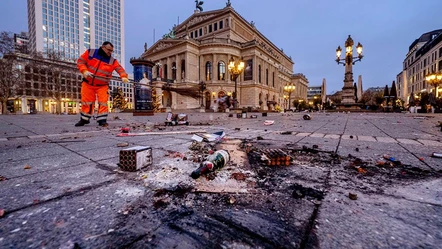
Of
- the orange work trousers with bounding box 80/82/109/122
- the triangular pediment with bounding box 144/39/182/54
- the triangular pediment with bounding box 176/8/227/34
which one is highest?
the triangular pediment with bounding box 176/8/227/34

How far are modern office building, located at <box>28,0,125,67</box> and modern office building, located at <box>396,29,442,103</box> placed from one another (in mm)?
90931

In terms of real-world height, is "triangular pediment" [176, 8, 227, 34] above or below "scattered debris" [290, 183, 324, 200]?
above

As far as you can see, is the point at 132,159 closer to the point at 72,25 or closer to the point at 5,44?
the point at 5,44

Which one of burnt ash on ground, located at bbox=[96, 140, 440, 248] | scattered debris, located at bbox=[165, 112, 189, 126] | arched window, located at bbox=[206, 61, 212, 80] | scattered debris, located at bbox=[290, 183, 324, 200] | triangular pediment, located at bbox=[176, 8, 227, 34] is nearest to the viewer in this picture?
burnt ash on ground, located at bbox=[96, 140, 440, 248]

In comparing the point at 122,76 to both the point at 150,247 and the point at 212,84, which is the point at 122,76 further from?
the point at 212,84

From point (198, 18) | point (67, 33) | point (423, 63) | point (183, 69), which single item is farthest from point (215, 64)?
point (67, 33)

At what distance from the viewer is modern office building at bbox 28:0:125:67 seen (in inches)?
2247

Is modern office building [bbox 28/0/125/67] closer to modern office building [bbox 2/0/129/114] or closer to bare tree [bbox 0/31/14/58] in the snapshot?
modern office building [bbox 2/0/129/114]

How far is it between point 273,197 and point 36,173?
199 cm

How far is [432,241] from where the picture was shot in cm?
81

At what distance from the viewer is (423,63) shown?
43.0 m

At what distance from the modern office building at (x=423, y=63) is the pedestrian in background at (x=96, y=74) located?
46.2m

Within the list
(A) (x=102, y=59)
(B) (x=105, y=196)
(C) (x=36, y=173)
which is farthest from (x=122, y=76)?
(B) (x=105, y=196)

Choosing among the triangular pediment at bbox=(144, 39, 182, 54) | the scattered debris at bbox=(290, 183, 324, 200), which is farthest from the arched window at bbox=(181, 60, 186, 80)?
the scattered debris at bbox=(290, 183, 324, 200)
